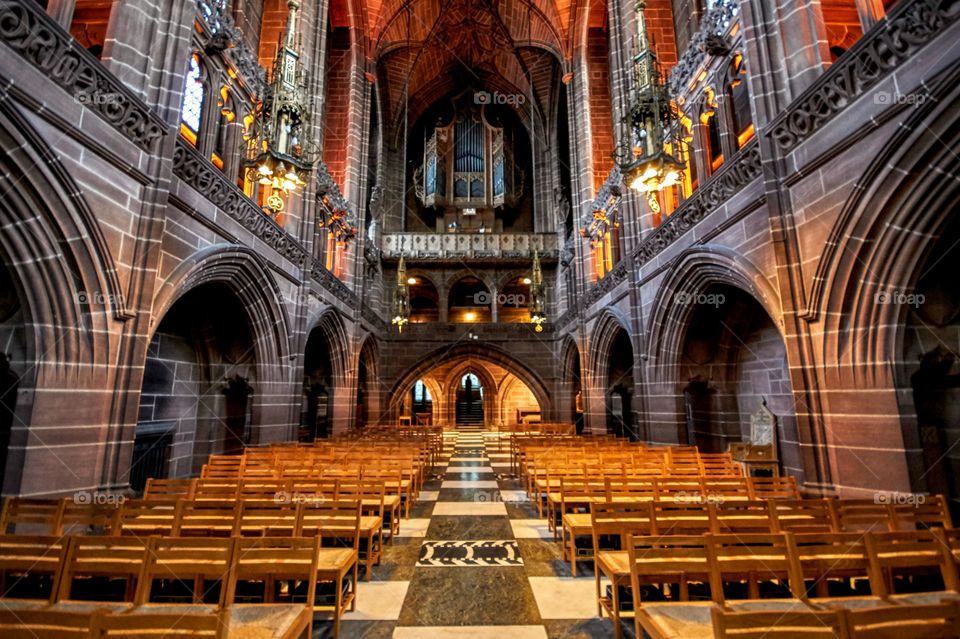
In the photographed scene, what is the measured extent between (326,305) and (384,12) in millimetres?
12840

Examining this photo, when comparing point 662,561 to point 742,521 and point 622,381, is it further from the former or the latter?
point 622,381

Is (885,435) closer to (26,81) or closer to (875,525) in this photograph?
(875,525)

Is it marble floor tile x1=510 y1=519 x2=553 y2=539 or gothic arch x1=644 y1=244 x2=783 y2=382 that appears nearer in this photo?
marble floor tile x1=510 y1=519 x2=553 y2=539

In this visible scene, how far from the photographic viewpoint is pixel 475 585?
3.64 meters

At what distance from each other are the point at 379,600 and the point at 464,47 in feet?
79.0

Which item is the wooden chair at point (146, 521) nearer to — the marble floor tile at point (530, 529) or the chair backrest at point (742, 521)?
the marble floor tile at point (530, 529)

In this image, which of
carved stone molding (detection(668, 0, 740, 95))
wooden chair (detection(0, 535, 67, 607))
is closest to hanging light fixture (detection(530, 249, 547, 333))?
carved stone molding (detection(668, 0, 740, 95))

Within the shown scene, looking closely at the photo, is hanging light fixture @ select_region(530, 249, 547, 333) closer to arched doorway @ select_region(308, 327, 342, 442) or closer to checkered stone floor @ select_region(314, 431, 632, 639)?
arched doorway @ select_region(308, 327, 342, 442)

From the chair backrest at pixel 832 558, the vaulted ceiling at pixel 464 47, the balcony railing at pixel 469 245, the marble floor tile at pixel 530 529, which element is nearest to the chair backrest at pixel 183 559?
the chair backrest at pixel 832 558

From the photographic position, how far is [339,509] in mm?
3623

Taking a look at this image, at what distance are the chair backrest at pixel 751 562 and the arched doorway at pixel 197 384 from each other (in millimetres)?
8066

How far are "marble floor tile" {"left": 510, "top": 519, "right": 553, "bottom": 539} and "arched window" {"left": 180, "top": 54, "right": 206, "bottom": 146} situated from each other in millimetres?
7958

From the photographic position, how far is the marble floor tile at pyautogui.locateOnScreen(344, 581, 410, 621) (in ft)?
10.3

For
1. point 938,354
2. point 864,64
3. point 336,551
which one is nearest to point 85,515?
point 336,551
